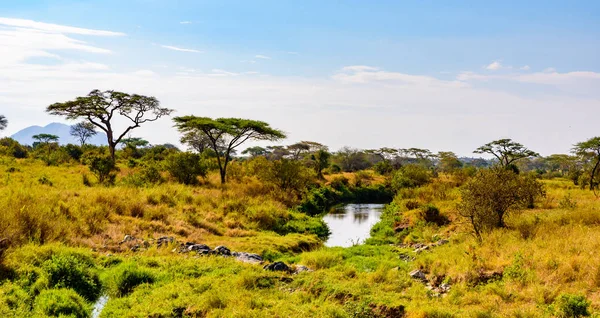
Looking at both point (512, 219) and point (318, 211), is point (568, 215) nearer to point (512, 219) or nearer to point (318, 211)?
point (512, 219)

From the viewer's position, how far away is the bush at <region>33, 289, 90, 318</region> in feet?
23.1

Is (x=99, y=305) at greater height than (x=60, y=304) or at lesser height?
lesser

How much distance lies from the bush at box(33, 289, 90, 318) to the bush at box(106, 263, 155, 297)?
759 millimetres

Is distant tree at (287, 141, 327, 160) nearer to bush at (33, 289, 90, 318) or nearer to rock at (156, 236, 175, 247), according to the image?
rock at (156, 236, 175, 247)

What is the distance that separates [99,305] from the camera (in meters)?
7.88

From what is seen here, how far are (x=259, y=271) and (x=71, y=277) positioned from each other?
3910 mm

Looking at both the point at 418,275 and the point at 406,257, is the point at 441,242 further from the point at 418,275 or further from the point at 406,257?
the point at 418,275

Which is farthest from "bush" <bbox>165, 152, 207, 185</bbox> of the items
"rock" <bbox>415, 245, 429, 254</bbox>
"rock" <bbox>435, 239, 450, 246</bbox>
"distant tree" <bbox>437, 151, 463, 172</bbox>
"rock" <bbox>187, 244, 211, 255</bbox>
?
"distant tree" <bbox>437, 151, 463, 172</bbox>

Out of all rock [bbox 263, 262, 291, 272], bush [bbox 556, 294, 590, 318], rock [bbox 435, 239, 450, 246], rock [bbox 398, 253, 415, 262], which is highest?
bush [bbox 556, 294, 590, 318]

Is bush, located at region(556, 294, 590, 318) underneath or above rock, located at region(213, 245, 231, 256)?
above

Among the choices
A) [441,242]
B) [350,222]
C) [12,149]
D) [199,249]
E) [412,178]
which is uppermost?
[12,149]

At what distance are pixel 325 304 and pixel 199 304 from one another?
7.66ft

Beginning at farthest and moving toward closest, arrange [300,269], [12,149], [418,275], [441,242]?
[12,149] → [441,242] → [300,269] → [418,275]

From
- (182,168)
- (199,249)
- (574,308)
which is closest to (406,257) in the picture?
(199,249)
